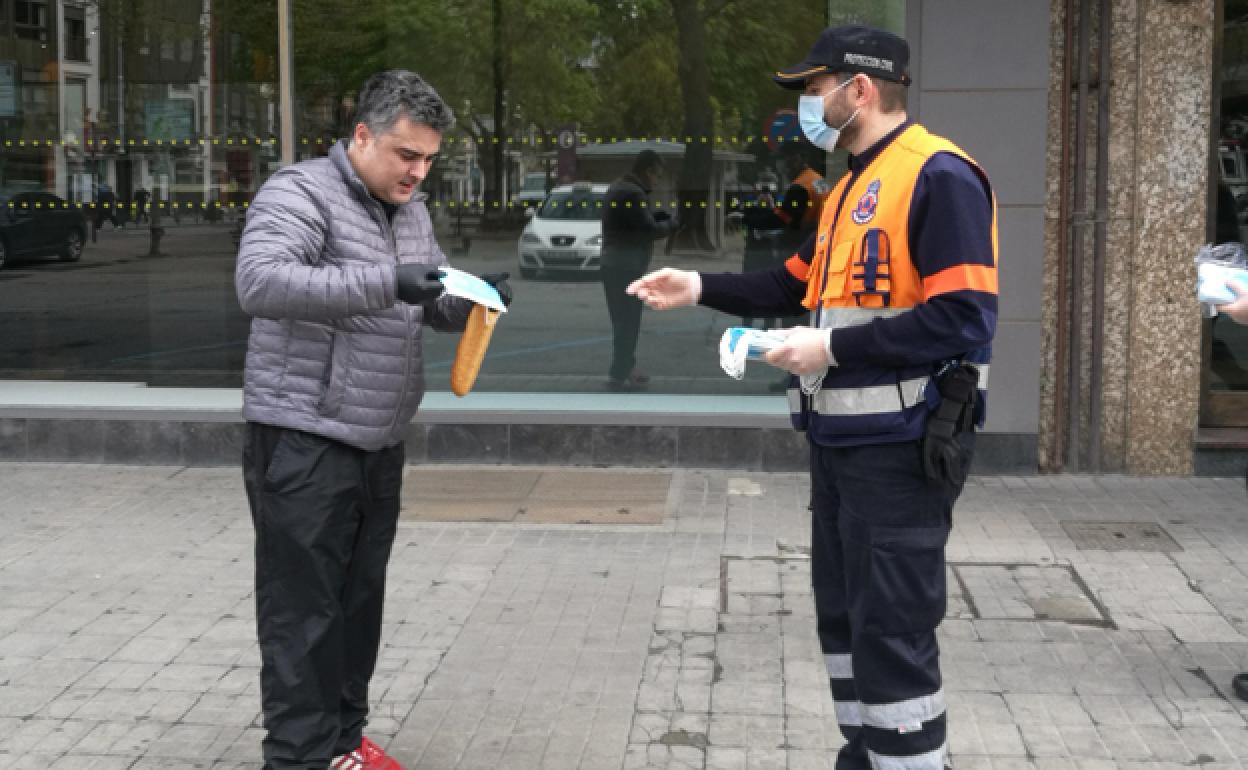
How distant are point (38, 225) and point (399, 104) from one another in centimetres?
672

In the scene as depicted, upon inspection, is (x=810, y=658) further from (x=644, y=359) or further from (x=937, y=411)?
(x=644, y=359)

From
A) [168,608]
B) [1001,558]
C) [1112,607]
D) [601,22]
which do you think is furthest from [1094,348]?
[168,608]

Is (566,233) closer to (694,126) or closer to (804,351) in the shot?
(694,126)

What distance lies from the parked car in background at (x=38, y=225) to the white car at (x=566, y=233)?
9.67ft

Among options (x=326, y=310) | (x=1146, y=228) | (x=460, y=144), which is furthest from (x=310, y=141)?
(x=326, y=310)

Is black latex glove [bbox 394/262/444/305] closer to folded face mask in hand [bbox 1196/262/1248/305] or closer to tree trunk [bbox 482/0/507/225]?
folded face mask in hand [bbox 1196/262/1248/305]

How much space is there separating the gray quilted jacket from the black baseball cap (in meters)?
1.24

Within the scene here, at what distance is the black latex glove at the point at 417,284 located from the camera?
398 cm

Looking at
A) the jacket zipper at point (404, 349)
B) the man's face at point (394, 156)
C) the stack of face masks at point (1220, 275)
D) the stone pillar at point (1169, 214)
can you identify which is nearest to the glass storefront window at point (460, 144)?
the stone pillar at point (1169, 214)

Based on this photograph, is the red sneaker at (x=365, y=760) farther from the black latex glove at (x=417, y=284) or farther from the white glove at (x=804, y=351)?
the white glove at (x=804, y=351)

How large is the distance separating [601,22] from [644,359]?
204 cm

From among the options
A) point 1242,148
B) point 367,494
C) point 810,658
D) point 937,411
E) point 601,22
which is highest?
point 601,22

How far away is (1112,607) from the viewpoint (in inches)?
251

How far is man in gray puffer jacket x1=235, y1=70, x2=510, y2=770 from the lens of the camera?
417cm
